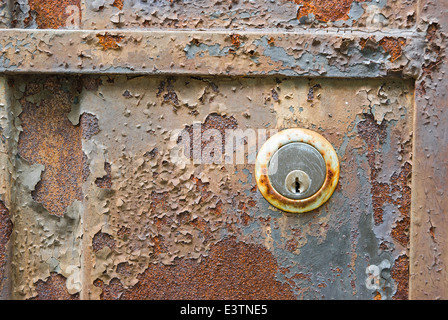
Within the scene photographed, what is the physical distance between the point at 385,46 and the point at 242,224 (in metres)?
0.48

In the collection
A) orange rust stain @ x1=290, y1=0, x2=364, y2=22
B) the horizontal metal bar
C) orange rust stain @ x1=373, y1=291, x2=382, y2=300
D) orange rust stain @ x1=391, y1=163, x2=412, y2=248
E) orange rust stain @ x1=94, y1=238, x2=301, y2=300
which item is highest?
orange rust stain @ x1=290, y1=0, x2=364, y2=22

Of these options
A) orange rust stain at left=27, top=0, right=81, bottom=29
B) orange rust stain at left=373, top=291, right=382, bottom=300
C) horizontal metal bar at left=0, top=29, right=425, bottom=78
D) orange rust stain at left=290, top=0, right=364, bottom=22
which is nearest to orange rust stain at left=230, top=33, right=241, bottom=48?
horizontal metal bar at left=0, top=29, right=425, bottom=78

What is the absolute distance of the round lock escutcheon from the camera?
0.77 m

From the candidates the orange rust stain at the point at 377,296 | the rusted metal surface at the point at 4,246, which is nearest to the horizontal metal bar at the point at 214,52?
the rusted metal surface at the point at 4,246

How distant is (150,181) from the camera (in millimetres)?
789

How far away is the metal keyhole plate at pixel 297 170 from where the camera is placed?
0.77 meters

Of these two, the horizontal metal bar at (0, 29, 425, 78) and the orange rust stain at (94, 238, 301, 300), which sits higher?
the horizontal metal bar at (0, 29, 425, 78)

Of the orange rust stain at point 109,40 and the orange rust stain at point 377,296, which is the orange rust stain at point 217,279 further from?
the orange rust stain at point 109,40

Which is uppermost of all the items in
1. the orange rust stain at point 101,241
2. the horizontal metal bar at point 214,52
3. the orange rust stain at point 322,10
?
the orange rust stain at point 322,10

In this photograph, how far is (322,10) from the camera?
2.52 ft

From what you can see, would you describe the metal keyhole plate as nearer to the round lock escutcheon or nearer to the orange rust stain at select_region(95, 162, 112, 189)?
the round lock escutcheon

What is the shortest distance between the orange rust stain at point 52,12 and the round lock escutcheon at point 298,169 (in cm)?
53

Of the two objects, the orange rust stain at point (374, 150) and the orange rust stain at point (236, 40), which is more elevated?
the orange rust stain at point (236, 40)

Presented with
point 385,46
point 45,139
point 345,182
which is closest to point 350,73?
point 385,46
